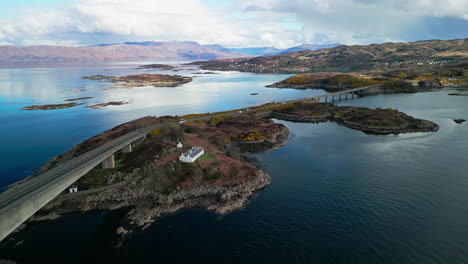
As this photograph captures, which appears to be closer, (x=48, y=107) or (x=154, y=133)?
(x=154, y=133)

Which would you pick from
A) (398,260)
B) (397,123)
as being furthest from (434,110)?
(398,260)

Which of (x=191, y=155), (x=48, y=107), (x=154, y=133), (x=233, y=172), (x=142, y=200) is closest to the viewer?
(x=142, y=200)

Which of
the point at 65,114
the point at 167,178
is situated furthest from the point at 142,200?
the point at 65,114

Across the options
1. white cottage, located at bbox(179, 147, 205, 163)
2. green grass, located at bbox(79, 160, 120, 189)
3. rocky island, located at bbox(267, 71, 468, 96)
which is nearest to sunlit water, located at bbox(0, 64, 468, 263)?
green grass, located at bbox(79, 160, 120, 189)

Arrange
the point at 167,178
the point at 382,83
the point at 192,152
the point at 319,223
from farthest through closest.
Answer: the point at 382,83, the point at 192,152, the point at 167,178, the point at 319,223

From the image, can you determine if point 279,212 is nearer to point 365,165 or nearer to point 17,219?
point 365,165

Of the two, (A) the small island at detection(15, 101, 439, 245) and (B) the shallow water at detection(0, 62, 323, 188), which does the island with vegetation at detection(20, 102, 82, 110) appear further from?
(A) the small island at detection(15, 101, 439, 245)

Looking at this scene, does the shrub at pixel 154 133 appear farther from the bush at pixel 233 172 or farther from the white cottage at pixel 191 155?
the bush at pixel 233 172

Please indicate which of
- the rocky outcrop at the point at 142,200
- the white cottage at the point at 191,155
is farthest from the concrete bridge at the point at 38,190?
the white cottage at the point at 191,155

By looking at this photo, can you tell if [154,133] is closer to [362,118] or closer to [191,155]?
[191,155]
